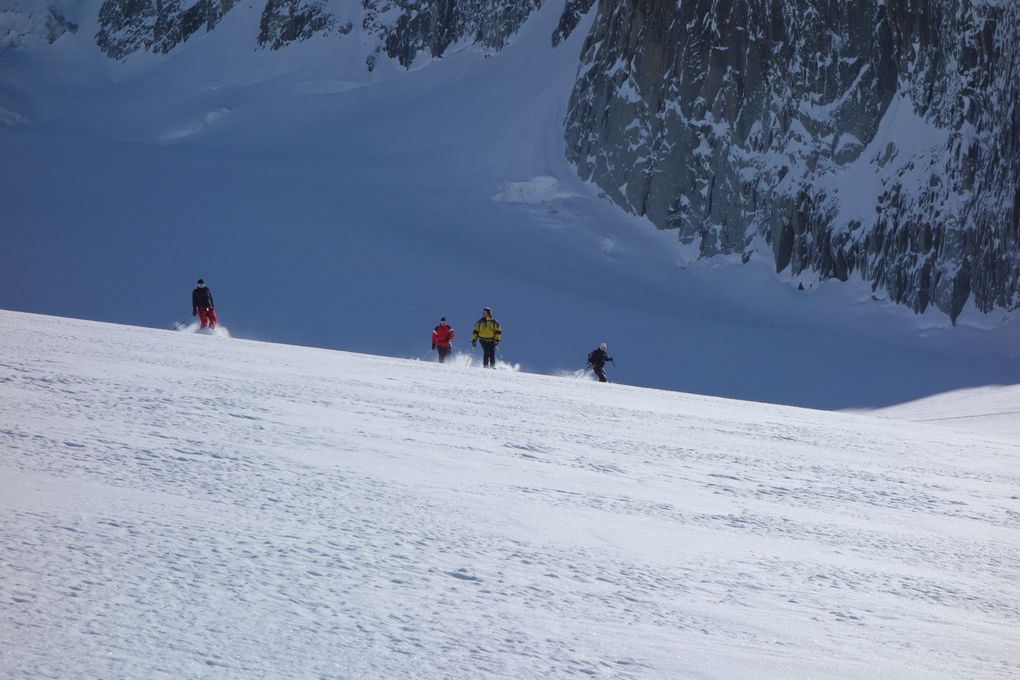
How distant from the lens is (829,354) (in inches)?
1396

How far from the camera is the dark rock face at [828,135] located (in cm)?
4406

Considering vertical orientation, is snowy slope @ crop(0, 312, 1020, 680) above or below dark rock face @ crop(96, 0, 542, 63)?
below

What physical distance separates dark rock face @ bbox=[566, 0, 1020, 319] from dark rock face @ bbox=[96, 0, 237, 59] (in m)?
33.3

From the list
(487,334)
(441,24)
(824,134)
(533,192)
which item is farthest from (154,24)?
(487,334)

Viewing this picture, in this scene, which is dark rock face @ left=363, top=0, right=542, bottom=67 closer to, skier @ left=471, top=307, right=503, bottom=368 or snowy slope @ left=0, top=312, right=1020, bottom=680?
skier @ left=471, top=307, right=503, bottom=368

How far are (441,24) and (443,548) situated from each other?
2492 inches

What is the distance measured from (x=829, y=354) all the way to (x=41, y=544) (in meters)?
35.1

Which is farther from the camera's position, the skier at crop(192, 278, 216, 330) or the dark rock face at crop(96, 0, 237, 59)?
the dark rock face at crop(96, 0, 237, 59)

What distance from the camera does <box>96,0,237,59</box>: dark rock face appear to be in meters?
70.1

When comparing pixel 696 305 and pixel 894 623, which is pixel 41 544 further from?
pixel 696 305

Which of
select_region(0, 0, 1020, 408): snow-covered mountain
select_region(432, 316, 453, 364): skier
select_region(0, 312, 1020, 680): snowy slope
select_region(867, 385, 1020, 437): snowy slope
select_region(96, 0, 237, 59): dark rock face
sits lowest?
select_region(0, 312, 1020, 680): snowy slope

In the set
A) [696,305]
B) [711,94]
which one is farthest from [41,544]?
[711,94]

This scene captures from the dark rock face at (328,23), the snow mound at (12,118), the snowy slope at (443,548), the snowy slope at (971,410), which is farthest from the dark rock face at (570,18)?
the snowy slope at (443,548)

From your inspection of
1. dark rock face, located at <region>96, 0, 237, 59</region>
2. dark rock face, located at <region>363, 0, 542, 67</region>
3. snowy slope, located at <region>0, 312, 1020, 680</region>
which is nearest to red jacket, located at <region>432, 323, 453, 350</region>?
snowy slope, located at <region>0, 312, 1020, 680</region>
